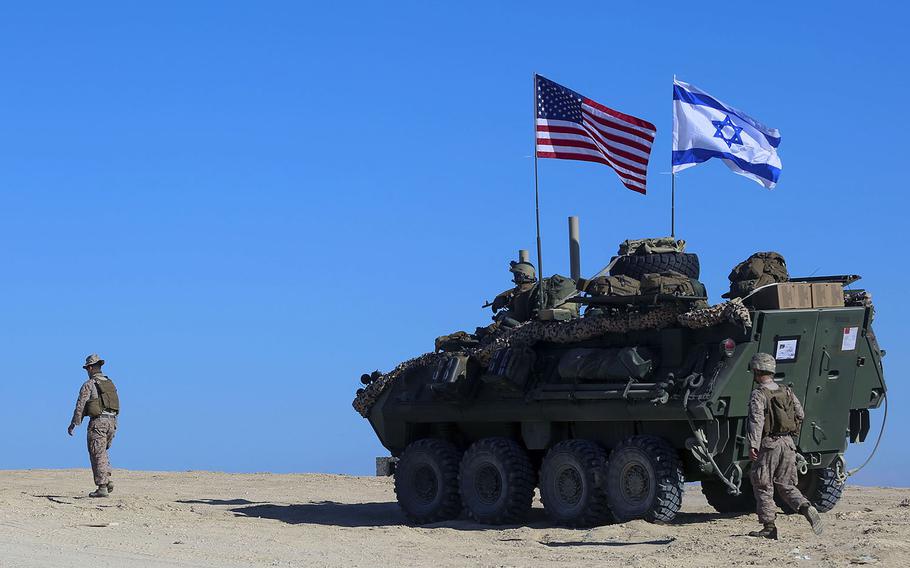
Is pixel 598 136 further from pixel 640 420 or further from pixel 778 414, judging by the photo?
pixel 778 414

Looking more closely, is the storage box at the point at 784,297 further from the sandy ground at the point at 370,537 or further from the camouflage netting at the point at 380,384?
the camouflage netting at the point at 380,384

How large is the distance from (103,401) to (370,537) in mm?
5865

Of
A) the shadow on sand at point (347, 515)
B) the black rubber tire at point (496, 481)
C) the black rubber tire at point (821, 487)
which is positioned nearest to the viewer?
the black rubber tire at point (821, 487)

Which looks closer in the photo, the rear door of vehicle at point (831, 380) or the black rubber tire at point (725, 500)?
the rear door of vehicle at point (831, 380)

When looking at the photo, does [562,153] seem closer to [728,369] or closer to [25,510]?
[728,369]

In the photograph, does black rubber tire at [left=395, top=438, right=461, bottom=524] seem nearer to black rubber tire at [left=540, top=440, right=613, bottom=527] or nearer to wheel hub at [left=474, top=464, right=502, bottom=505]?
wheel hub at [left=474, top=464, right=502, bottom=505]

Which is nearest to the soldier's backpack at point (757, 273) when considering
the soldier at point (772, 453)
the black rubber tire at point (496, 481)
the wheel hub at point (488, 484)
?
the soldier at point (772, 453)

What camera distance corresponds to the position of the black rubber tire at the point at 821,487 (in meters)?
16.7

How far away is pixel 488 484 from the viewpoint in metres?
17.4

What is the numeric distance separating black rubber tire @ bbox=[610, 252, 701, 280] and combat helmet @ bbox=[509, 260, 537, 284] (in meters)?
2.07

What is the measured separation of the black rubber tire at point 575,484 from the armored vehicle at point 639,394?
2 cm

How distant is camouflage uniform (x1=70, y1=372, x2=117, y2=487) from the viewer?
2014cm

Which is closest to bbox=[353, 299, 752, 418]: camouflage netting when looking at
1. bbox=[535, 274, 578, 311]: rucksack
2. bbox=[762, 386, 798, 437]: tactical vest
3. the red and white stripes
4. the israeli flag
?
bbox=[535, 274, 578, 311]: rucksack

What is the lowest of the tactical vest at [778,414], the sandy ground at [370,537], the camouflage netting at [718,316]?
the sandy ground at [370,537]
